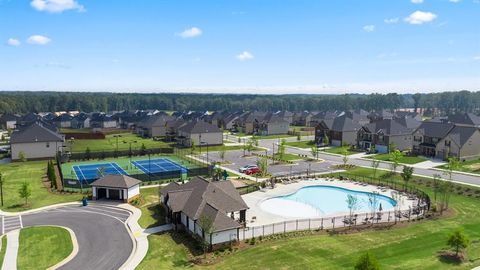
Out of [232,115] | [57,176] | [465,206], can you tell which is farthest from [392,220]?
[232,115]

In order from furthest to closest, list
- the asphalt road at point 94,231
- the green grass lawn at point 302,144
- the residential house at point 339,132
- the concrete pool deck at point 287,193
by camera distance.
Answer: the green grass lawn at point 302,144 < the residential house at point 339,132 < the concrete pool deck at point 287,193 < the asphalt road at point 94,231

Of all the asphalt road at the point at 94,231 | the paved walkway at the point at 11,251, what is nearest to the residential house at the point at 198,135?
the asphalt road at the point at 94,231

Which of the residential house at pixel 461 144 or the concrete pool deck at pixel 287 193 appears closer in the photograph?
the concrete pool deck at pixel 287 193

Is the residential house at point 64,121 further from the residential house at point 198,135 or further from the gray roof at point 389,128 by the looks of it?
the gray roof at point 389,128

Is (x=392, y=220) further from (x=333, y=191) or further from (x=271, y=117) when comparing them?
(x=271, y=117)

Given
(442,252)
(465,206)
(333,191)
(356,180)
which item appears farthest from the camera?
(356,180)

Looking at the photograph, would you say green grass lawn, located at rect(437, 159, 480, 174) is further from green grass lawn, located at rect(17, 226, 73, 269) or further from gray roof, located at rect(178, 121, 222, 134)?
green grass lawn, located at rect(17, 226, 73, 269)
